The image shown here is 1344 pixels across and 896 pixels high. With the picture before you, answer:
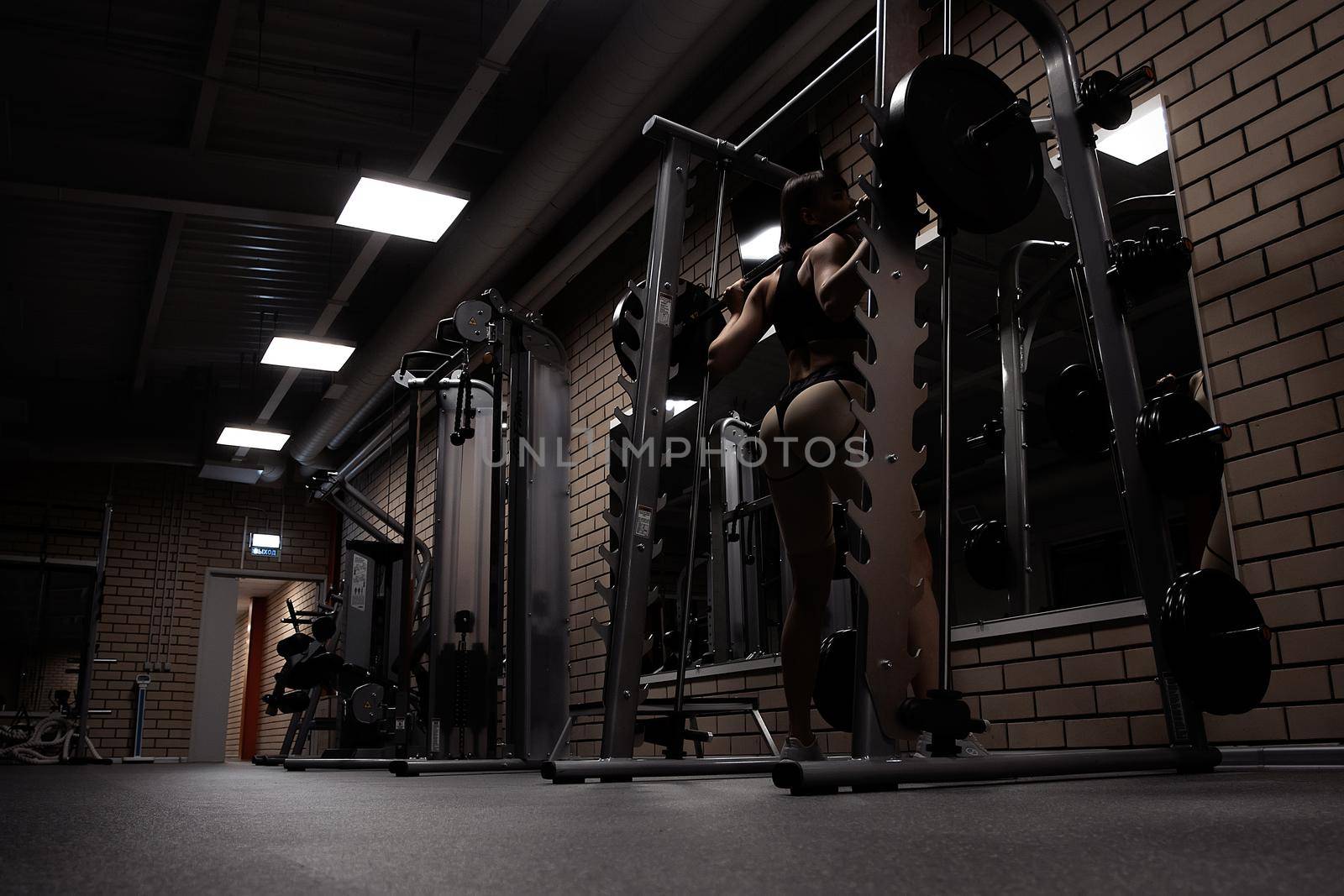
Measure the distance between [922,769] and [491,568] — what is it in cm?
322

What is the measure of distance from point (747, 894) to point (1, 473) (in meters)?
12.7

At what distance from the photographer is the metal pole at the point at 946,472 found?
5.84ft

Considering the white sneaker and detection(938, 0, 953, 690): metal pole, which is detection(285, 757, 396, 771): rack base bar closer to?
the white sneaker

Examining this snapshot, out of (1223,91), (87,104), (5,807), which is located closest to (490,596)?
(5,807)

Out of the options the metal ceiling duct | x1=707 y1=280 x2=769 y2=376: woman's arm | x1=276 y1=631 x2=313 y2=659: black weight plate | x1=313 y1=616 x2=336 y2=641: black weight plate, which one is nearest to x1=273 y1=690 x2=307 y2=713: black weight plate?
x1=276 y1=631 x2=313 y2=659: black weight plate

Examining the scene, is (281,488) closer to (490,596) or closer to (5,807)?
(490,596)

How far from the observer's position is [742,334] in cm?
276

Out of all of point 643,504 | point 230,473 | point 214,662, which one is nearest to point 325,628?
point 230,473

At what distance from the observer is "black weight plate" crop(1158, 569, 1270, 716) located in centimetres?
183

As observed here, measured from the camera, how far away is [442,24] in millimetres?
5285

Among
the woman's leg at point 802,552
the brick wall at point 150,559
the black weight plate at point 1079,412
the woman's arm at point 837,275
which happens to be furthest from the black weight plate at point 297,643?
the black weight plate at point 1079,412

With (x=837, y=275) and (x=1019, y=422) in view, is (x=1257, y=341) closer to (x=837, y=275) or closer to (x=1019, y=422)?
(x=1019, y=422)

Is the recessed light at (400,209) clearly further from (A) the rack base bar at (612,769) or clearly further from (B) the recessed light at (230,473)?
(B) the recessed light at (230,473)

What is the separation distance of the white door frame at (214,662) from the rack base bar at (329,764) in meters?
6.00
